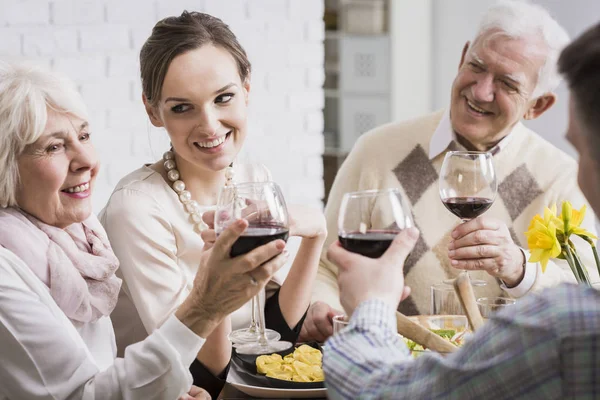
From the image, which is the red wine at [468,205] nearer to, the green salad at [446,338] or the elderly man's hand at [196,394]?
the green salad at [446,338]

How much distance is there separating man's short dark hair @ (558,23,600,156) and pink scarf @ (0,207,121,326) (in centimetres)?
106

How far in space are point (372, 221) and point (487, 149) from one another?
1461 millimetres

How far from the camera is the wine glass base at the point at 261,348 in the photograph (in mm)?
1524

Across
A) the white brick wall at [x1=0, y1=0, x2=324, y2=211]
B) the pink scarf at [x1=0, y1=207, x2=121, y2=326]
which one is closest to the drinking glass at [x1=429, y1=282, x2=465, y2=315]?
the pink scarf at [x1=0, y1=207, x2=121, y2=326]

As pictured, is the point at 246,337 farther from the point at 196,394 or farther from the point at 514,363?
the point at 514,363

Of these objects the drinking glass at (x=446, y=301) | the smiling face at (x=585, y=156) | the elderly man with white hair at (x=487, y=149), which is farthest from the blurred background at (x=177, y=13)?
the smiling face at (x=585, y=156)

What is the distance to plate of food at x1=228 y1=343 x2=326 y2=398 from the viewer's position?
52.2 inches

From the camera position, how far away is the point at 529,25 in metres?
2.24

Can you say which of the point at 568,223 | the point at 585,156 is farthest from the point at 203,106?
the point at 585,156

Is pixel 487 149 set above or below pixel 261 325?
above

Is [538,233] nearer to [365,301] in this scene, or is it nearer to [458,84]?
[365,301]

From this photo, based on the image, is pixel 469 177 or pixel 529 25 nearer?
pixel 469 177

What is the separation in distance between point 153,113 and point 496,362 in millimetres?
1349

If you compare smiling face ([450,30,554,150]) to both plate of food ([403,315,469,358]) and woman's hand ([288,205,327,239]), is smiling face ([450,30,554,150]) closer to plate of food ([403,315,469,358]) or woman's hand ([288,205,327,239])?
woman's hand ([288,205,327,239])
